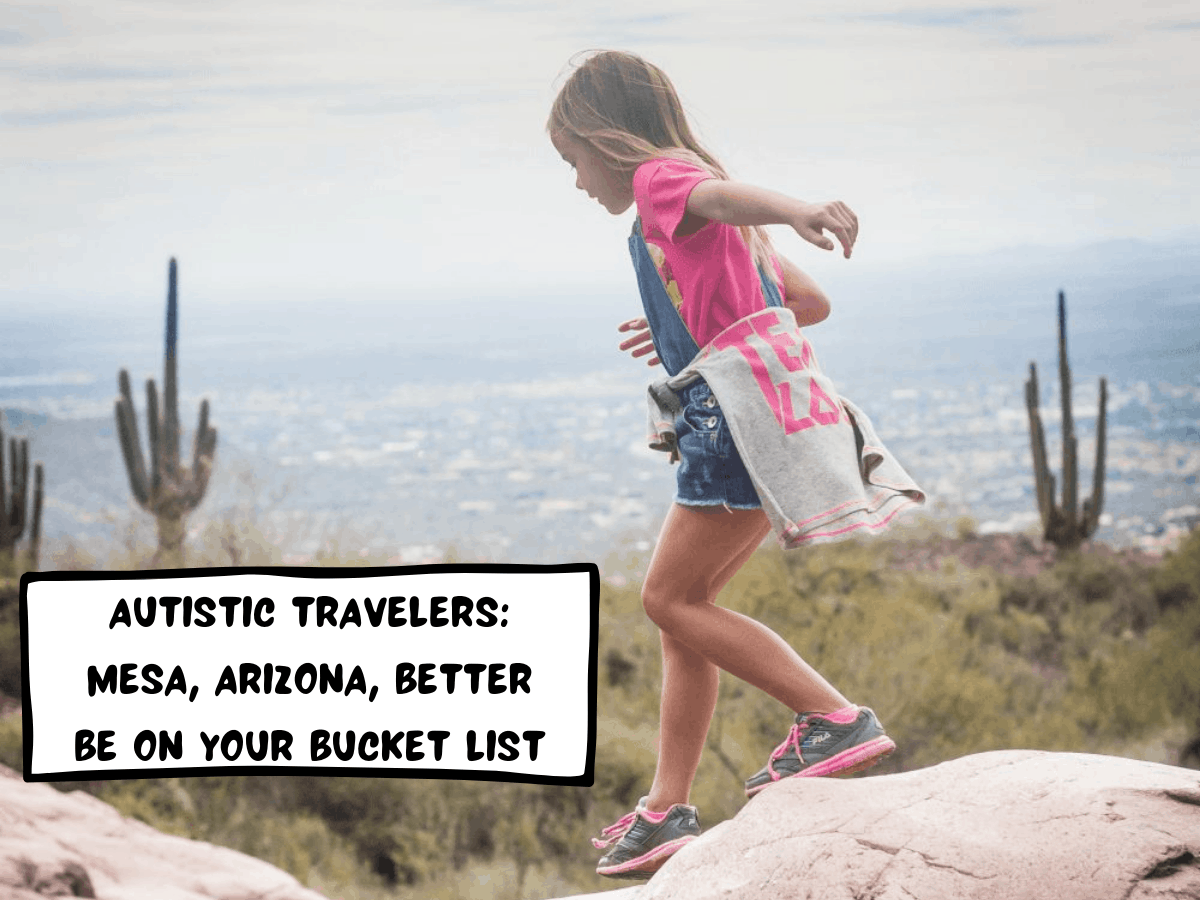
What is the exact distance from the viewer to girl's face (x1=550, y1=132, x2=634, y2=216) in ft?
9.32

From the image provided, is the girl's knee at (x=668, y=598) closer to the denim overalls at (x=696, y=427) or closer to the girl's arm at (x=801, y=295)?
the denim overalls at (x=696, y=427)

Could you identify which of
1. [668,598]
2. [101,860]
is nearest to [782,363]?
[668,598]

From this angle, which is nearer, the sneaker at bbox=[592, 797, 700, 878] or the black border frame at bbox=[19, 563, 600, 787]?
the sneaker at bbox=[592, 797, 700, 878]

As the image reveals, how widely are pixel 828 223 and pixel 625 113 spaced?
66 cm

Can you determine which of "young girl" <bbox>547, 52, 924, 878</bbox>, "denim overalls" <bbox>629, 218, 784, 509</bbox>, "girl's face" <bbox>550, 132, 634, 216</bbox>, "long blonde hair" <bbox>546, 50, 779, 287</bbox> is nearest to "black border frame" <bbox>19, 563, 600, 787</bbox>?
"young girl" <bbox>547, 52, 924, 878</bbox>

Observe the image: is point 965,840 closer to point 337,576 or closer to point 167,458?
point 337,576

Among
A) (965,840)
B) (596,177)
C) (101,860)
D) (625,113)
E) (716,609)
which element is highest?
(625,113)

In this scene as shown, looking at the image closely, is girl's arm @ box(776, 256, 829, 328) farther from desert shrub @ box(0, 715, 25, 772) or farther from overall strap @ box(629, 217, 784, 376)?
desert shrub @ box(0, 715, 25, 772)

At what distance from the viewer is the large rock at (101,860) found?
4035 millimetres

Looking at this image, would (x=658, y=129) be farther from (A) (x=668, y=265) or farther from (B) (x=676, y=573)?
(B) (x=676, y=573)

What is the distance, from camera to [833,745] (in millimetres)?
2941

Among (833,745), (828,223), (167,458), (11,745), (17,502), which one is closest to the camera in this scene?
(828,223)

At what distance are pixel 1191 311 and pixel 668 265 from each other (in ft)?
47.5

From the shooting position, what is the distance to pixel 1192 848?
262 centimetres
